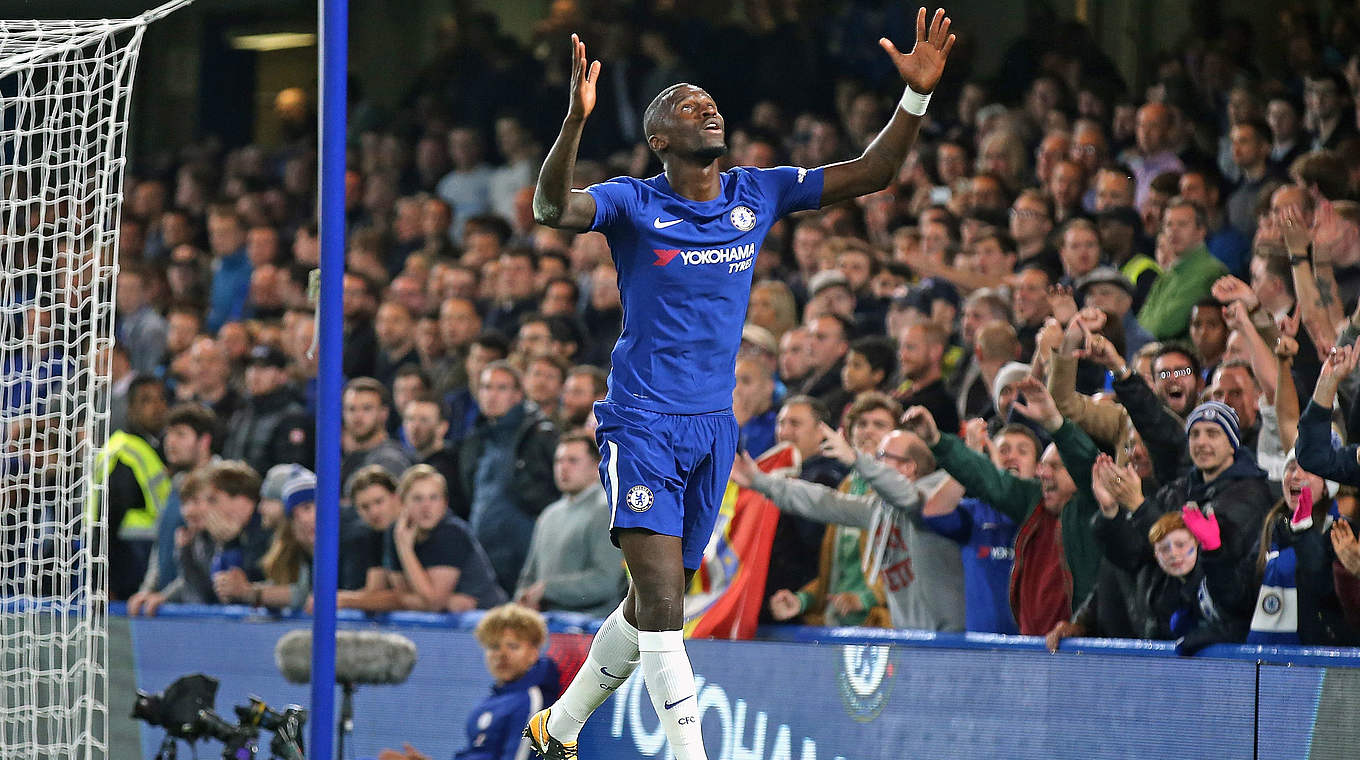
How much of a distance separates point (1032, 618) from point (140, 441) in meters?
5.78

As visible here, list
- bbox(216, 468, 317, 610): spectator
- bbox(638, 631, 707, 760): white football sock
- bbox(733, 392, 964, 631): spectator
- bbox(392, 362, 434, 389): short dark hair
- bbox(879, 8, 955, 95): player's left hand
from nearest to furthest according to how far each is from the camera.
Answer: bbox(638, 631, 707, 760): white football sock → bbox(879, 8, 955, 95): player's left hand → bbox(733, 392, 964, 631): spectator → bbox(216, 468, 317, 610): spectator → bbox(392, 362, 434, 389): short dark hair

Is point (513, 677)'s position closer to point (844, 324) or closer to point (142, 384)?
point (844, 324)

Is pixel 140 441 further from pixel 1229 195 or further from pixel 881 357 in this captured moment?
pixel 1229 195

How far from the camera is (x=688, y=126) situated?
457 cm

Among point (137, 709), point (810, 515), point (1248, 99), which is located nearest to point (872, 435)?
point (810, 515)

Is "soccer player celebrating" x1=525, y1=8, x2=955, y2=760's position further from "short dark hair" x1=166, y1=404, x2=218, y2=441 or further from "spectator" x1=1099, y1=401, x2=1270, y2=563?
"short dark hair" x1=166, y1=404, x2=218, y2=441

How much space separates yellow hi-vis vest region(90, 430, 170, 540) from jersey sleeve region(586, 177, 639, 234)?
5.80 m

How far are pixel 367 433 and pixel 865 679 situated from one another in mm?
3586

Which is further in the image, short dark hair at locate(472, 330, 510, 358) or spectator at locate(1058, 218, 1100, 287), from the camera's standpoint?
short dark hair at locate(472, 330, 510, 358)

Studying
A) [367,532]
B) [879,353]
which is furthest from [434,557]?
[879,353]

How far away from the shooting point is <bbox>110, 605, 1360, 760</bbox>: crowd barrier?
5.77m

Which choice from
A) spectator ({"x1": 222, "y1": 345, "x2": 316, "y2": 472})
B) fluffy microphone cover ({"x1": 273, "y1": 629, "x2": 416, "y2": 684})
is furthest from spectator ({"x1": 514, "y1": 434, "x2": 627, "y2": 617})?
spectator ({"x1": 222, "y1": 345, "x2": 316, "y2": 472})

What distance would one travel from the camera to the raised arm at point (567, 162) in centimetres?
432

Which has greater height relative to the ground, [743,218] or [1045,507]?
[743,218]
